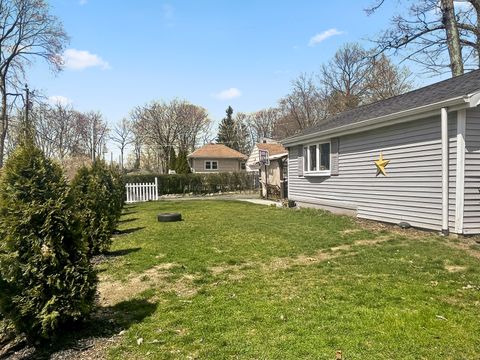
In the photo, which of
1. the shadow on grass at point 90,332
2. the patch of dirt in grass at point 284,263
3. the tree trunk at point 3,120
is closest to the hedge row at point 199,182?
the tree trunk at point 3,120

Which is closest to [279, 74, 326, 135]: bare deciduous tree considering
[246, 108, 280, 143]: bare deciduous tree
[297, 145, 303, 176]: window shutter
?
[246, 108, 280, 143]: bare deciduous tree

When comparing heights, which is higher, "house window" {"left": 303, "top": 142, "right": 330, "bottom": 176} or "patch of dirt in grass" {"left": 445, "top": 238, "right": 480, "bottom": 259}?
"house window" {"left": 303, "top": 142, "right": 330, "bottom": 176}

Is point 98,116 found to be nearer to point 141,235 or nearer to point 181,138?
point 181,138

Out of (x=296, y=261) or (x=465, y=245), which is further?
(x=465, y=245)

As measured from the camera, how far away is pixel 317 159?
13.3 m

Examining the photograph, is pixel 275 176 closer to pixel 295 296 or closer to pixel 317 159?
pixel 317 159

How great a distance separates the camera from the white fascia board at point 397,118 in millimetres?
7194

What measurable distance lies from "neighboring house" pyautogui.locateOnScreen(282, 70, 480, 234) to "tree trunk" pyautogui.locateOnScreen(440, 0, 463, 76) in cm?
825

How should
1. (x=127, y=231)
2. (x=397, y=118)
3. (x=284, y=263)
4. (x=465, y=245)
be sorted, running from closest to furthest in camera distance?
(x=284, y=263) < (x=465, y=245) < (x=397, y=118) < (x=127, y=231)

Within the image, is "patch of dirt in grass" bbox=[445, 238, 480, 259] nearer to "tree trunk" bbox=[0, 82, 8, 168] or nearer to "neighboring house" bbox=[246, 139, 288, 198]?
"neighboring house" bbox=[246, 139, 288, 198]

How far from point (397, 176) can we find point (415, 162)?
707mm

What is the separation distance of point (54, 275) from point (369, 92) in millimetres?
36113

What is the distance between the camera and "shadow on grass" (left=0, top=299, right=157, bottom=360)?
10.3 ft

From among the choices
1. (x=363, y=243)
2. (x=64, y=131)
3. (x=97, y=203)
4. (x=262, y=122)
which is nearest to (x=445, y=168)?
(x=363, y=243)
